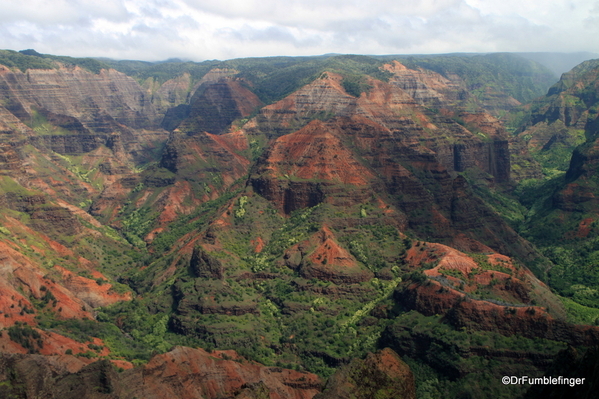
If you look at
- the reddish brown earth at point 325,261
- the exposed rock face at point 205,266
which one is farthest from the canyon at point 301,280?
the reddish brown earth at point 325,261

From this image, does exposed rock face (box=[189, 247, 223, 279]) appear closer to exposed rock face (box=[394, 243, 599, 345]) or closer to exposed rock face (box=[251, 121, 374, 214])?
exposed rock face (box=[251, 121, 374, 214])

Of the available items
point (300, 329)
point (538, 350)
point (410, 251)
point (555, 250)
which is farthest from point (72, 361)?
point (555, 250)

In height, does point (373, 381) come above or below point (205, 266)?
above

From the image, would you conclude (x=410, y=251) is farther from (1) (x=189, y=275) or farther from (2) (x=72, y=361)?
(2) (x=72, y=361)

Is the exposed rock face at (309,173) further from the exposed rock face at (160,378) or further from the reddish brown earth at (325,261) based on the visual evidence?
the exposed rock face at (160,378)

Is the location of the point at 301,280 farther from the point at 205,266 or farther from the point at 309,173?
the point at 309,173

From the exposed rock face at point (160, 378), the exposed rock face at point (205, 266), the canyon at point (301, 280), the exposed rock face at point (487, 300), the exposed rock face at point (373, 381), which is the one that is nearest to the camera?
the exposed rock face at point (160, 378)

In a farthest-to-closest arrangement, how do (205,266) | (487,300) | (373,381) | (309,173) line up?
(309,173)
(205,266)
(487,300)
(373,381)

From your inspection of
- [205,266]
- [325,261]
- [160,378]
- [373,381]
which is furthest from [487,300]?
[205,266]

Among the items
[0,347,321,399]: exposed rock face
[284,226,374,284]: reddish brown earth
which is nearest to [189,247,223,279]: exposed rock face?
[284,226,374,284]: reddish brown earth
